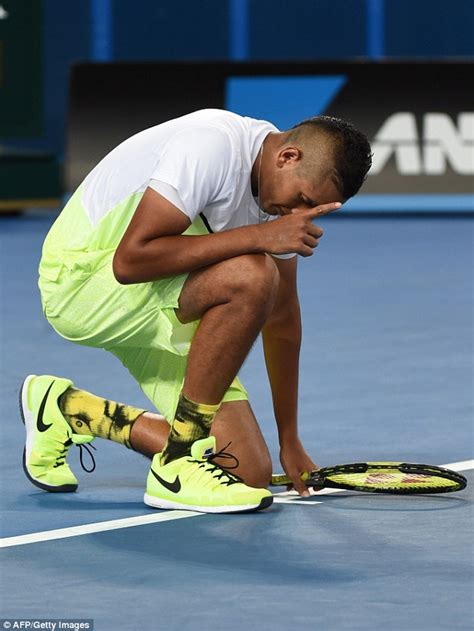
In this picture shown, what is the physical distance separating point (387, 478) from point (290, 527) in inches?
18.1

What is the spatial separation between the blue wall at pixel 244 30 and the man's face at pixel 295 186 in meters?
12.9

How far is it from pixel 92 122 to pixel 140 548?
897cm

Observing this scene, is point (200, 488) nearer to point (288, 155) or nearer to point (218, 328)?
point (218, 328)

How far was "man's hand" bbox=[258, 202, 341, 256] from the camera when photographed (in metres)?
3.91

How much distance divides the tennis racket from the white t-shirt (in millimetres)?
621

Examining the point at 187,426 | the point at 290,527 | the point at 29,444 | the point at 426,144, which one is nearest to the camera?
the point at 290,527

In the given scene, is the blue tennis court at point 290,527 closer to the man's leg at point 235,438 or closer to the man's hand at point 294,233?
the man's leg at point 235,438

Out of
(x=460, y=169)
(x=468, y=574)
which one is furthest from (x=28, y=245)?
(x=468, y=574)

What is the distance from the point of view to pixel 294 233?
3.92 m

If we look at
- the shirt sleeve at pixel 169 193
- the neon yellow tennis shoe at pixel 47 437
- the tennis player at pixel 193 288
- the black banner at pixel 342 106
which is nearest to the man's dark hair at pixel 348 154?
the tennis player at pixel 193 288

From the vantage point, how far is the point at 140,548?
12.0 feet

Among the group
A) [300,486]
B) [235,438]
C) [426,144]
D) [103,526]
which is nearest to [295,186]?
[235,438]

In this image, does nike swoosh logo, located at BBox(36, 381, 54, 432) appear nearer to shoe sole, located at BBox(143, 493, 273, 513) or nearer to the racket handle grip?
shoe sole, located at BBox(143, 493, 273, 513)

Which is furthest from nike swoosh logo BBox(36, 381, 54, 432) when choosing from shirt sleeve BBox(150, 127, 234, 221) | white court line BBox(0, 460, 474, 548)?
shirt sleeve BBox(150, 127, 234, 221)
